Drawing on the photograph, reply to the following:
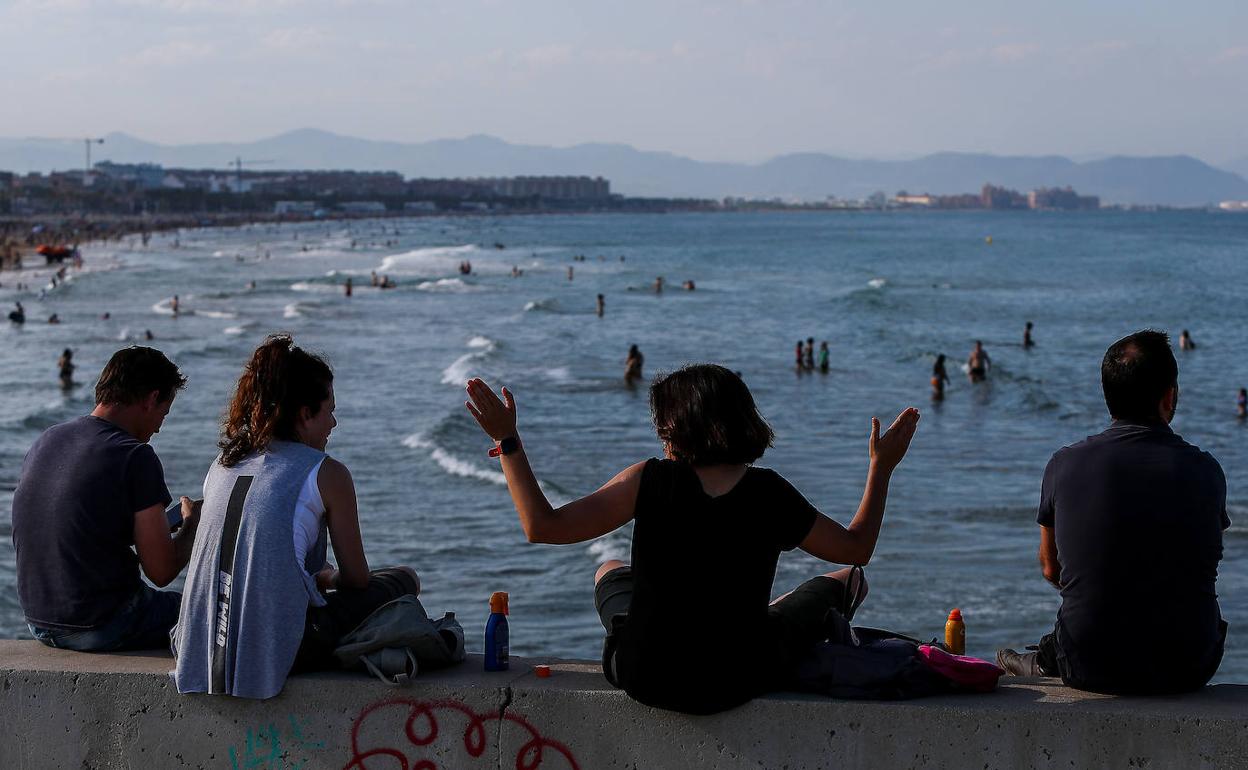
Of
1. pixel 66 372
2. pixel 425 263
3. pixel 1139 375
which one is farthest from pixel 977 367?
pixel 425 263

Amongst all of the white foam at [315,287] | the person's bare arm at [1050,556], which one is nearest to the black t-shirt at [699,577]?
the person's bare arm at [1050,556]

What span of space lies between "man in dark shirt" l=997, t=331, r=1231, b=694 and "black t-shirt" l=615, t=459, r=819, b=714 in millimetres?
866

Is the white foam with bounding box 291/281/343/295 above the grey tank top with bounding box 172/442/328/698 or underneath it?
underneath

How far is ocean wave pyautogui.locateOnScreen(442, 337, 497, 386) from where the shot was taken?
35.3 meters

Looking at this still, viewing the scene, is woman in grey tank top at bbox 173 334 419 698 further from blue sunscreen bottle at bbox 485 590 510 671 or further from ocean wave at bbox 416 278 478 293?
ocean wave at bbox 416 278 478 293

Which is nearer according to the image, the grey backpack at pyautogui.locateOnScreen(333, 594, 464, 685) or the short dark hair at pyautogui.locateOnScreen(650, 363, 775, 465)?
the short dark hair at pyautogui.locateOnScreen(650, 363, 775, 465)

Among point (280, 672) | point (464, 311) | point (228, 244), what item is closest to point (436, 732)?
point (280, 672)

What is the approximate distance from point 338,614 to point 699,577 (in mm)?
1212

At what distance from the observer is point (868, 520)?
13.9ft

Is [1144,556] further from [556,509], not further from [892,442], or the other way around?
[556,509]

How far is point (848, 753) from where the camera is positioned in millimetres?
4047

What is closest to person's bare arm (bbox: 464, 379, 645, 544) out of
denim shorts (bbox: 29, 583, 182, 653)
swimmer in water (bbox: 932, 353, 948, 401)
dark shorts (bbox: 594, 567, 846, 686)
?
dark shorts (bbox: 594, 567, 846, 686)

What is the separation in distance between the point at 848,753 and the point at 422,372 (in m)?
33.5

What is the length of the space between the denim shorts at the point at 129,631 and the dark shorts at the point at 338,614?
561 mm
